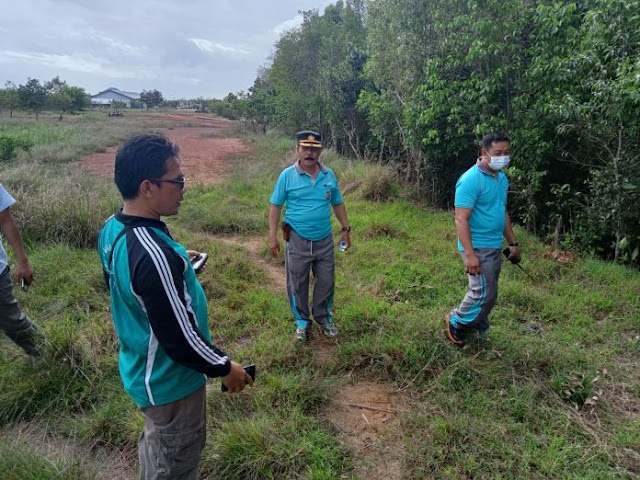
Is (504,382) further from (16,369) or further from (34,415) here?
(16,369)

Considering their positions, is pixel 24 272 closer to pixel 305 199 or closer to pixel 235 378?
pixel 305 199

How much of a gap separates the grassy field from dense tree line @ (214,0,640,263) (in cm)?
101

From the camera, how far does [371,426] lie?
2746 millimetres

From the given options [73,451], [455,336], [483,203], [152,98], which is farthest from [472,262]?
[152,98]

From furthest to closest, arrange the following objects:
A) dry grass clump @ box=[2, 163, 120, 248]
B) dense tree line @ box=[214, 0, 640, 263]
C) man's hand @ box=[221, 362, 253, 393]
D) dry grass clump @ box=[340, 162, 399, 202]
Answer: dry grass clump @ box=[340, 162, 399, 202], dry grass clump @ box=[2, 163, 120, 248], dense tree line @ box=[214, 0, 640, 263], man's hand @ box=[221, 362, 253, 393]

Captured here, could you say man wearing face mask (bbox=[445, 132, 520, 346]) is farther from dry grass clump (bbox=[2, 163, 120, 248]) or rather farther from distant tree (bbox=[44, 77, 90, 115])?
distant tree (bbox=[44, 77, 90, 115])

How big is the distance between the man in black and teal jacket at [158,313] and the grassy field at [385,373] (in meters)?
0.81

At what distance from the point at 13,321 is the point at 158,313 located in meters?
2.21

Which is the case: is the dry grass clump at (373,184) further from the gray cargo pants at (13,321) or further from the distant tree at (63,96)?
the distant tree at (63,96)

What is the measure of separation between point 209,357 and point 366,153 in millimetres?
12045

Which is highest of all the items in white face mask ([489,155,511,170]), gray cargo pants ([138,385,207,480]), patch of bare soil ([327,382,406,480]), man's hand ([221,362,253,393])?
white face mask ([489,155,511,170])

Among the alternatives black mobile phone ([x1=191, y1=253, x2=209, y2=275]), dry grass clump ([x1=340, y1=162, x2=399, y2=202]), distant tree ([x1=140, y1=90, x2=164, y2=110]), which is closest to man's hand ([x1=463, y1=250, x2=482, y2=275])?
black mobile phone ([x1=191, y1=253, x2=209, y2=275])

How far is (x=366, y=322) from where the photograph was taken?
390 centimetres

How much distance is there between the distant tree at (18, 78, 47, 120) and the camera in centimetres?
3641
